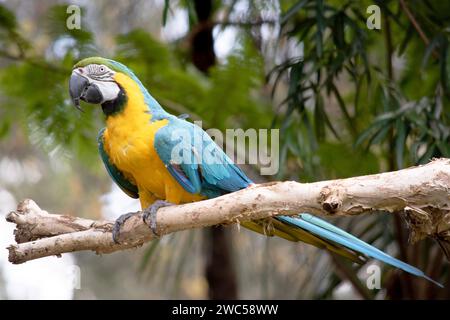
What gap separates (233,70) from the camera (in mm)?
3105

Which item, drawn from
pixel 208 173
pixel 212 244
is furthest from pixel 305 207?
pixel 212 244

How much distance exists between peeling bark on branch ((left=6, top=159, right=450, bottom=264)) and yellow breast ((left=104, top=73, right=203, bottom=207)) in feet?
0.47

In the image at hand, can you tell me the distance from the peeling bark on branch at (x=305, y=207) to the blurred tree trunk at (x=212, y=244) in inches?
69.4

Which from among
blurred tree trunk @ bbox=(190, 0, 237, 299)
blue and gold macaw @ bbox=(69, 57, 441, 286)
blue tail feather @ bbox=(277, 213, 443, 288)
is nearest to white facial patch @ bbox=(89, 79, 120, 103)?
blue and gold macaw @ bbox=(69, 57, 441, 286)

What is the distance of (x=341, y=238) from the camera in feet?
6.23

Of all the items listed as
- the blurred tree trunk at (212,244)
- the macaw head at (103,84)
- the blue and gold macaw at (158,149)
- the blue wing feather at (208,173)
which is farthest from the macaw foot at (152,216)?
the blurred tree trunk at (212,244)

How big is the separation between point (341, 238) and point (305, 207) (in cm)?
32

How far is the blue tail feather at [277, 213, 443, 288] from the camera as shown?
1.88 metres

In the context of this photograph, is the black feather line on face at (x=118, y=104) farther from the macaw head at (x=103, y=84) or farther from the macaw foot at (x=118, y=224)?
A: the macaw foot at (x=118, y=224)

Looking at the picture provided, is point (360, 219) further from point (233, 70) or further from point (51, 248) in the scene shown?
point (51, 248)
